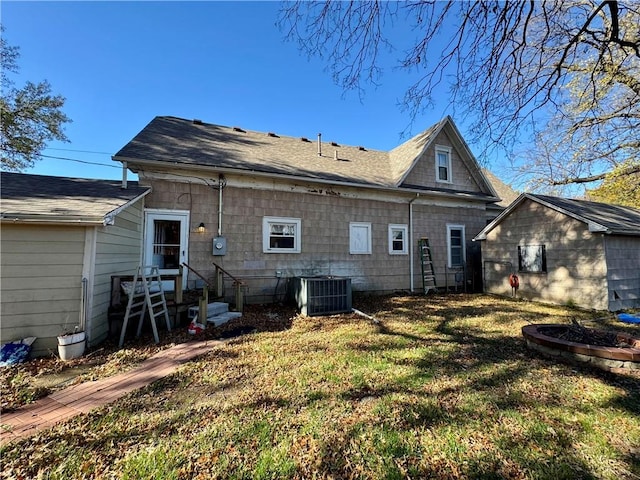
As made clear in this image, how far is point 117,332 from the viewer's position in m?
5.40

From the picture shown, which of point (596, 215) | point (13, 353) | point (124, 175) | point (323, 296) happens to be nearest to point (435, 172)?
point (596, 215)

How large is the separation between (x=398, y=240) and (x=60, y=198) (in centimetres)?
940

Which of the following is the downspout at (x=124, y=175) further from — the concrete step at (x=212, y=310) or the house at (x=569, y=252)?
the house at (x=569, y=252)

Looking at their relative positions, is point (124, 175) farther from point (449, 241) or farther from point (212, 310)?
point (449, 241)

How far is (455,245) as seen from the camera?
37.8 ft

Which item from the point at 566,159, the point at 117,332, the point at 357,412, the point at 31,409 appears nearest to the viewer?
the point at 357,412

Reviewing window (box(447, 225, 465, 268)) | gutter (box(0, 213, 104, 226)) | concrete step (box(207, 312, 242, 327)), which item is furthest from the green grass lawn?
window (box(447, 225, 465, 268))

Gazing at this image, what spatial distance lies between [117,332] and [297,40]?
5.86 metres

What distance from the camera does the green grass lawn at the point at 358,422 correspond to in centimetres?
211

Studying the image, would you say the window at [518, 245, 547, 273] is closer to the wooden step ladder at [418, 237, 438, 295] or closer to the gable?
the wooden step ladder at [418, 237, 438, 295]

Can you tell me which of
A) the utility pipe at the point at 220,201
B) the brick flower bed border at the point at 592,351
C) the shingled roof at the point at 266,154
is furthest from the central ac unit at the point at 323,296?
the brick flower bed border at the point at 592,351

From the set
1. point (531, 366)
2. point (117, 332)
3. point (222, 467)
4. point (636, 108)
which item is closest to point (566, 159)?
point (636, 108)

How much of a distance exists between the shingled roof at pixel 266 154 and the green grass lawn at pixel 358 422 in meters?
5.67

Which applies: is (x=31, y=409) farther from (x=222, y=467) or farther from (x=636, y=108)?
(x=636, y=108)
